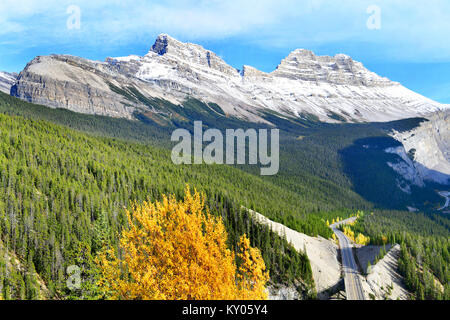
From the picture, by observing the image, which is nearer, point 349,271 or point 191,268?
point 191,268

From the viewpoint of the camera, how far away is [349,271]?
87.8 meters

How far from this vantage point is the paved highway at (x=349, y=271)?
68400mm

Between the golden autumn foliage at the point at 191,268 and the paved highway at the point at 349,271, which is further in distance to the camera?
the paved highway at the point at 349,271

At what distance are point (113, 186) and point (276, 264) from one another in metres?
74.5

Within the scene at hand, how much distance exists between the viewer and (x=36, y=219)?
76938 millimetres

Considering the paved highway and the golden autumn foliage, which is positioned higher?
the golden autumn foliage

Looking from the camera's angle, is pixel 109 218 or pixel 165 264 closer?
pixel 165 264

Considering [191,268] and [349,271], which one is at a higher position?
[191,268]

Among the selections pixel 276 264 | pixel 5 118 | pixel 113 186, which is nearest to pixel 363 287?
pixel 276 264

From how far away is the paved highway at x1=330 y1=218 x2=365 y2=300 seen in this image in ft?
224

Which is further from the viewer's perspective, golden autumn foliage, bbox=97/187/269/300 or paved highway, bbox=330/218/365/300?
paved highway, bbox=330/218/365/300

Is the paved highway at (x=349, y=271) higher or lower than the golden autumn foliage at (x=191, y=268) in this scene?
lower
